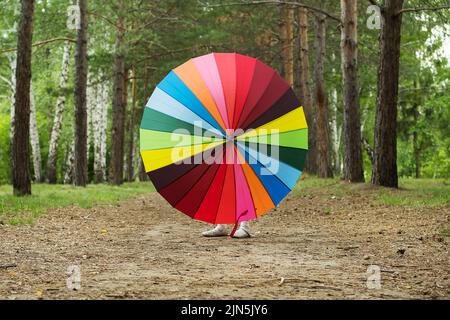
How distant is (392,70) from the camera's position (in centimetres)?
1634

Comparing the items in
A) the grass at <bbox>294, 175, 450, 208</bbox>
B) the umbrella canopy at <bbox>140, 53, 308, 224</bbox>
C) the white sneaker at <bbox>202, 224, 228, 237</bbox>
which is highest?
the umbrella canopy at <bbox>140, 53, 308, 224</bbox>

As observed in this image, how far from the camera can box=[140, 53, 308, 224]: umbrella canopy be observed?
9.03 m

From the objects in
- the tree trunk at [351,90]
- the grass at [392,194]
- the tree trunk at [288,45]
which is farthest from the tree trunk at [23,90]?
the tree trunk at [288,45]

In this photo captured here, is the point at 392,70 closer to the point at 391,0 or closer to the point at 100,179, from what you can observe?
the point at 391,0

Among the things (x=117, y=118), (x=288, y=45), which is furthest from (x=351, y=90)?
(x=117, y=118)

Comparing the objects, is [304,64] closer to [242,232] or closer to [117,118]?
[117,118]

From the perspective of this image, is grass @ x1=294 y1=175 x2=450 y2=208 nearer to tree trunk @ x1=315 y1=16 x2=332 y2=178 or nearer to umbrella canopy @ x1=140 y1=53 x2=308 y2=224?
umbrella canopy @ x1=140 y1=53 x2=308 y2=224

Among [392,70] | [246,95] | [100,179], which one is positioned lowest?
[100,179]

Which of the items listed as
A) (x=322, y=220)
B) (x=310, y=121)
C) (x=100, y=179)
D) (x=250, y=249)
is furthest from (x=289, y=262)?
(x=100, y=179)

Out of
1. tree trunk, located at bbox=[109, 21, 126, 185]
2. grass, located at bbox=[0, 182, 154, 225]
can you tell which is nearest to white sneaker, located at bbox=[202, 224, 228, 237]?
grass, located at bbox=[0, 182, 154, 225]

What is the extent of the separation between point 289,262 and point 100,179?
28563mm

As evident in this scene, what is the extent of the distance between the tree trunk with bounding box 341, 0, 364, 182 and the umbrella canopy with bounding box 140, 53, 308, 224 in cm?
1029

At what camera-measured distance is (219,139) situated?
29.8 ft
